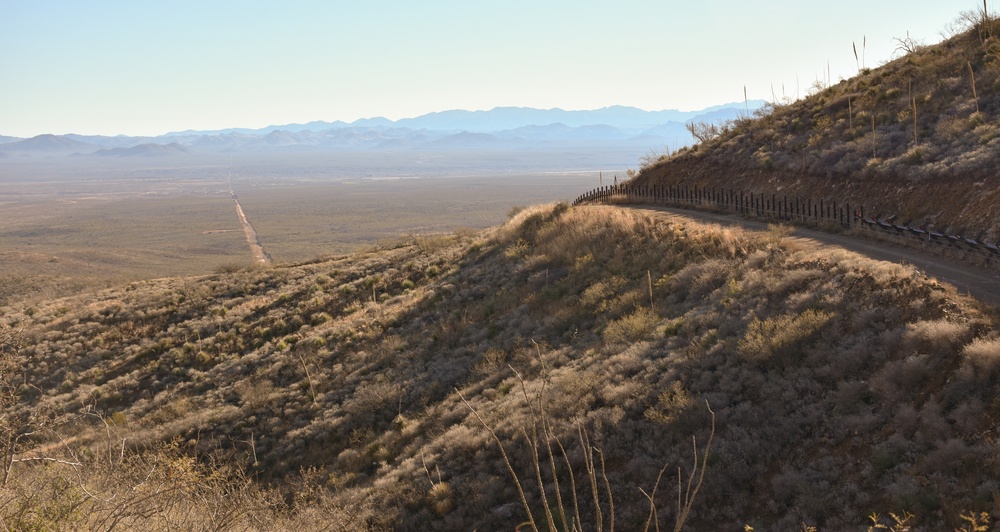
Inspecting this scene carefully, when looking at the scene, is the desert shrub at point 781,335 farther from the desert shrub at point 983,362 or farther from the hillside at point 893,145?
the hillside at point 893,145

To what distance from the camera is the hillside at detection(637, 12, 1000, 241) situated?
19531 mm

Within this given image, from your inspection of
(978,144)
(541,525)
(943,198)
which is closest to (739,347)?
(541,525)

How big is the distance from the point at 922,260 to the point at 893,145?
10.9 metres

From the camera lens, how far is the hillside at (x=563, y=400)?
348 inches

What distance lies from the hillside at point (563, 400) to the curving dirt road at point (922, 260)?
92cm

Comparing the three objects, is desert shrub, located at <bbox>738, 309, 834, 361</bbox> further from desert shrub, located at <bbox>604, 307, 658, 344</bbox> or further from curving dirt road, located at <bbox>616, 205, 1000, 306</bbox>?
desert shrub, located at <bbox>604, 307, 658, 344</bbox>

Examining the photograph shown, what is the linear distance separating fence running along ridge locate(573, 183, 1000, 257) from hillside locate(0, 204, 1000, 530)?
2897mm

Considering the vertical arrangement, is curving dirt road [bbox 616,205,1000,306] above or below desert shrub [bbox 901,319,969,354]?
above

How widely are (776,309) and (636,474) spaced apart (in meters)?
5.31

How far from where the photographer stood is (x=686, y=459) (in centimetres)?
1071

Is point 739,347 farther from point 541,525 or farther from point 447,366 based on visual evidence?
point 447,366

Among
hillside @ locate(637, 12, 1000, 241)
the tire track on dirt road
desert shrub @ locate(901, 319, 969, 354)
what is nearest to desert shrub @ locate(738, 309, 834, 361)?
desert shrub @ locate(901, 319, 969, 354)

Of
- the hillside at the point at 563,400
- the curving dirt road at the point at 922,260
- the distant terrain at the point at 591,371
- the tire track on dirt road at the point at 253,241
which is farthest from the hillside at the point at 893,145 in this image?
the tire track on dirt road at the point at 253,241

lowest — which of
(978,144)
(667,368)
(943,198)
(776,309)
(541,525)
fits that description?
(541,525)
